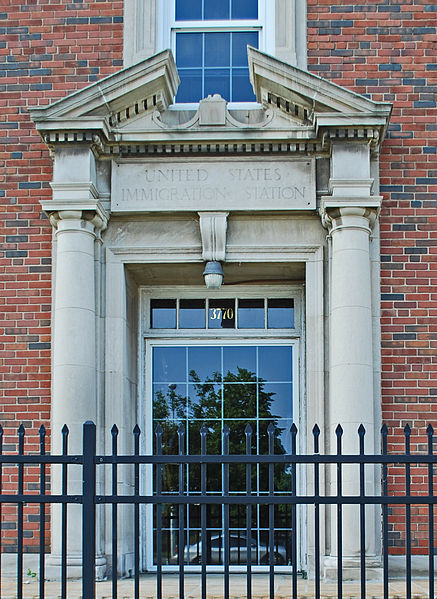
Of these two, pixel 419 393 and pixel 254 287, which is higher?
pixel 254 287

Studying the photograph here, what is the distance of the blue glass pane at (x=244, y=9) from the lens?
9.17 metres

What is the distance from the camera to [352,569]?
299 inches

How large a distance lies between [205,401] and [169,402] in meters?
0.34

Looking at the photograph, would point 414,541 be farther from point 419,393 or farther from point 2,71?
point 2,71

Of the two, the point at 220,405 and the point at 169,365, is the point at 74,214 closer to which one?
the point at 169,365

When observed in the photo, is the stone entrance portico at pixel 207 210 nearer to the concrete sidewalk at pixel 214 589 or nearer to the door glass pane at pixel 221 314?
the concrete sidewalk at pixel 214 589

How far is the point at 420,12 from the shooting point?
8.84 meters

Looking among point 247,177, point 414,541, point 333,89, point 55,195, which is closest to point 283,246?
point 247,177

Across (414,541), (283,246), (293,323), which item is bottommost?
(414,541)

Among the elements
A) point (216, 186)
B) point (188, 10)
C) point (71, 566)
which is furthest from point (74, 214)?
point (71, 566)

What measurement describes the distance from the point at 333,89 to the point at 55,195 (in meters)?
2.48

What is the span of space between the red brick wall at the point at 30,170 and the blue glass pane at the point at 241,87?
105 cm

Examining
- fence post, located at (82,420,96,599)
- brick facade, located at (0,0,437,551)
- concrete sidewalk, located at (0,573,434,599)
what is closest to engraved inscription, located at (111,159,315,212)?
brick facade, located at (0,0,437,551)

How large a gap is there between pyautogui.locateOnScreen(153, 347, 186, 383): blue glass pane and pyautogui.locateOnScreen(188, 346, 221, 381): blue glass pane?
0.08m
